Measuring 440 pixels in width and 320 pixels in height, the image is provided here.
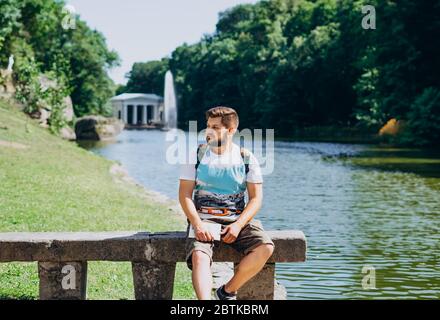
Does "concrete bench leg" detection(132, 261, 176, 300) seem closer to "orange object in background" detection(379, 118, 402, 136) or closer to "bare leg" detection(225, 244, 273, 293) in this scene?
"bare leg" detection(225, 244, 273, 293)

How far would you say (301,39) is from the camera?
254 ft

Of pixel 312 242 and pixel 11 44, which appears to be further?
pixel 11 44

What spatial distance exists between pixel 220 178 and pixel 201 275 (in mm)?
852

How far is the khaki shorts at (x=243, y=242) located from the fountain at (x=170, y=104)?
100721 millimetres

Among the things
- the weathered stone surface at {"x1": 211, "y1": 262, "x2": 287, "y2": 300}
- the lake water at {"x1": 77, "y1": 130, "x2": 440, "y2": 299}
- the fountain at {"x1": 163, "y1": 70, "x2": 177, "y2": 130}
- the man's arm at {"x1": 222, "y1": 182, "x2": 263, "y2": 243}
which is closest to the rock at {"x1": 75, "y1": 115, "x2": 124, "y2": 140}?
the lake water at {"x1": 77, "y1": 130, "x2": 440, "y2": 299}

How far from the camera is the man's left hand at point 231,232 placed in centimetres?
620

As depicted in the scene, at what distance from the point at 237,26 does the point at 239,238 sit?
107159mm

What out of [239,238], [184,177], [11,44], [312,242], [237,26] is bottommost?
[312,242]

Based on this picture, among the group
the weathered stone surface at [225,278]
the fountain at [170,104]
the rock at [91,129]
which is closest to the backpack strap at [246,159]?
the weathered stone surface at [225,278]

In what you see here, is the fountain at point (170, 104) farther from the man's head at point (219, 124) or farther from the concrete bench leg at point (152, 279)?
the man's head at point (219, 124)

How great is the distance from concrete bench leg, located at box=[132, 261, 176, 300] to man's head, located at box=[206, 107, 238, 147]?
114cm

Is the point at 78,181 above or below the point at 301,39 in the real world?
below
